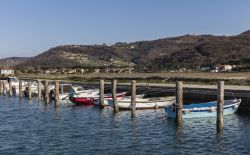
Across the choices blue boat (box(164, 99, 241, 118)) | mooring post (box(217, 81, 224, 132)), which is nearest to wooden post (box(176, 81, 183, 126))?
blue boat (box(164, 99, 241, 118))

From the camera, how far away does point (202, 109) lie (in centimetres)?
3756

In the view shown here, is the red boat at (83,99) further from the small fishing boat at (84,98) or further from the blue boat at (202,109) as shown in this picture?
the blue boat at (202,109)

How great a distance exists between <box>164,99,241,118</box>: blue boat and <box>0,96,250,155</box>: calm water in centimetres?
72

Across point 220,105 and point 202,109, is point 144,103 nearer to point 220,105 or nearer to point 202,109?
point 202,109

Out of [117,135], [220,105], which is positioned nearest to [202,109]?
[220,105]

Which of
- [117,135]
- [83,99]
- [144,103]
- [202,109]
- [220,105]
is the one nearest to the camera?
[220,105]

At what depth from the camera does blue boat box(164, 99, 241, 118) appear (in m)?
37.1

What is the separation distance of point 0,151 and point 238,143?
14.7m

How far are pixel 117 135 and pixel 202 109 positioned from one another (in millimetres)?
9147

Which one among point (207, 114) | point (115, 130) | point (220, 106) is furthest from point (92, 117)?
point (220, 106)

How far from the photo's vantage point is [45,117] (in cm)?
4269

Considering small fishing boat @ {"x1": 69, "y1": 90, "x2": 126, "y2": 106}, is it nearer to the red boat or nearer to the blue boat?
the red boat

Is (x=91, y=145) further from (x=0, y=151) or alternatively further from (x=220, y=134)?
(x=220, y=134)

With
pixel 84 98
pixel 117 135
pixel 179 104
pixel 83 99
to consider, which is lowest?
pixel 117 135
